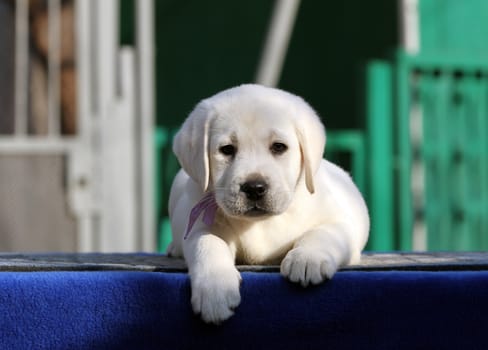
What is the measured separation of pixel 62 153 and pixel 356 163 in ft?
7.50

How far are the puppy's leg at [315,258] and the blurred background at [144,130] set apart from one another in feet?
12.0

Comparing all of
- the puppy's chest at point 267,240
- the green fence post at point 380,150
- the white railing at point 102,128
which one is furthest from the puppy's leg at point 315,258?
the green fence post at point 380,150

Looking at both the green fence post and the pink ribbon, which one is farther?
the green fence post

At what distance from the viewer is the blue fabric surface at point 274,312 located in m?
3.01

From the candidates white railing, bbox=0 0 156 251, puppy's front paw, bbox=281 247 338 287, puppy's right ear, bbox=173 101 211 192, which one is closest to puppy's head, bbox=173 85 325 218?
puppy's right ear, bbox=173 101 211 192

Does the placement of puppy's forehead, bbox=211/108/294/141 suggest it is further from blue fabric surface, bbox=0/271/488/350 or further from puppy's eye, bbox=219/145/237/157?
blue fabric surface, bbox=0/271/488/350

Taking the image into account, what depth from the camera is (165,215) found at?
8.56 metres

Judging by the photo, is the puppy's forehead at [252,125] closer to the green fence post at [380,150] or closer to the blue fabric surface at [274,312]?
the blue fabric surface at [274,312]

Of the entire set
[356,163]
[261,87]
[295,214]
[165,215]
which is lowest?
[165,215]

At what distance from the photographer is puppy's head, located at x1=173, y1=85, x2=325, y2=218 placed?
3328 mm

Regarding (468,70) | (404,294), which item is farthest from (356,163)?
(404,294)

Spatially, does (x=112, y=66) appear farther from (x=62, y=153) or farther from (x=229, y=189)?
(x=229, y=189)

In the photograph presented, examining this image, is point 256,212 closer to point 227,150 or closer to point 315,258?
point 227,150

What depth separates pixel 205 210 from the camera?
3.52 metres
